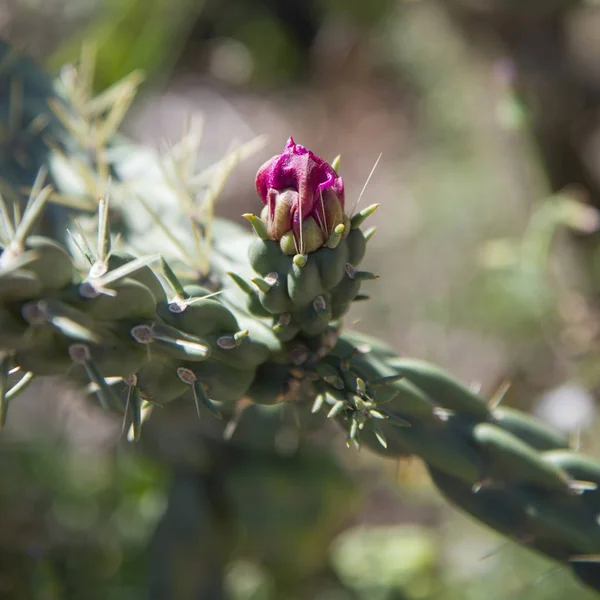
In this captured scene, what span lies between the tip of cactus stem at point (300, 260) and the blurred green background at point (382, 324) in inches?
20.4

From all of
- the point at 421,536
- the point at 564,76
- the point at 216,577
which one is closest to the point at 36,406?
the point at 216,577

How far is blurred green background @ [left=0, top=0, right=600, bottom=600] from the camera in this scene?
2098mm

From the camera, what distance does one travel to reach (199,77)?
5.08 metres

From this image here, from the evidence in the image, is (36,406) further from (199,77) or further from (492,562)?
(199,77)

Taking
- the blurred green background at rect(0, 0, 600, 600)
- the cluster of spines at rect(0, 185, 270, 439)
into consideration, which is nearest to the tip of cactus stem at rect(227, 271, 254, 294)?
the cluster of spines at rect(0, 185, 270, 439)

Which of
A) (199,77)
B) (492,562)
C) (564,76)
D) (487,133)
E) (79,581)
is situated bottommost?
(79,581)

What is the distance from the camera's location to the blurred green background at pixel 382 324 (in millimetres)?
2098

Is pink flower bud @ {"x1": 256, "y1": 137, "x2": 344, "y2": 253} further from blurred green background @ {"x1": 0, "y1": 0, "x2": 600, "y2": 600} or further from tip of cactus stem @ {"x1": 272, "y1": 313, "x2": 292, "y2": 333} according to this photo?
blurred green background @ {"x1": 0, "y1": 0, "x2": 600, "y2": 600}

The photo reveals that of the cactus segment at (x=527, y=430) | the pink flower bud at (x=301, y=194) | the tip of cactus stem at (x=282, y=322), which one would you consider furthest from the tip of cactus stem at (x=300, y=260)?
the cactus segment at (x=527, y=430)

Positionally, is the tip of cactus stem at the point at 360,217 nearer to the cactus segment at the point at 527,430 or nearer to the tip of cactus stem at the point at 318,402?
the tip of cactus stem at the point at 318,402

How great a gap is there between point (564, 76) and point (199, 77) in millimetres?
2870

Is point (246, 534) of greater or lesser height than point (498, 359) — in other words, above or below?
below

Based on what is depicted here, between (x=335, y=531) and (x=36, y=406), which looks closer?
(x=335, y=531)

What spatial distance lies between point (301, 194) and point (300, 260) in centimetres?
8
